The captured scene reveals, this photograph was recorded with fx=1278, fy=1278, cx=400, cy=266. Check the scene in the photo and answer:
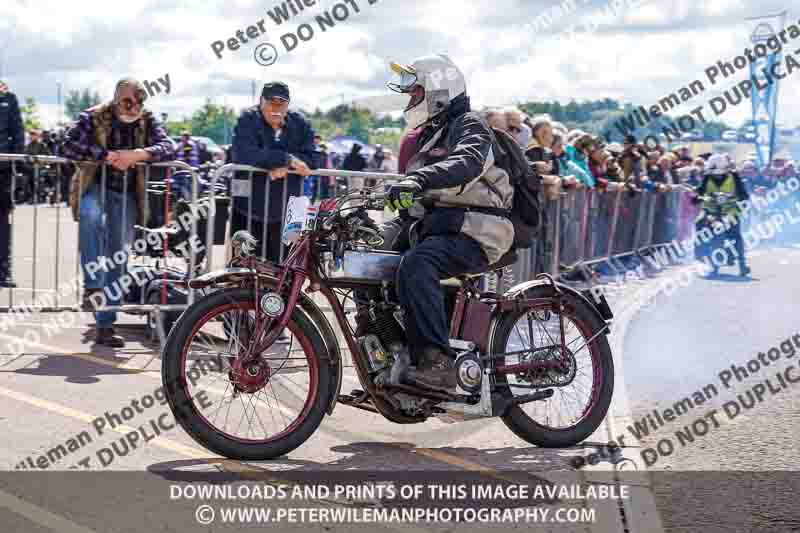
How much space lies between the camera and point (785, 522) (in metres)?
5.08

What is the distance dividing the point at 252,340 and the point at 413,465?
95 cm

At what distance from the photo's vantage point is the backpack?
21.0 ft

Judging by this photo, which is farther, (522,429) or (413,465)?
(522,429)

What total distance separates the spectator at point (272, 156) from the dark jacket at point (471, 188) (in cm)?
315

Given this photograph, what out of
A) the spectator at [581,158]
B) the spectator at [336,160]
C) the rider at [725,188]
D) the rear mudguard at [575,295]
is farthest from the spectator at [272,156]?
the spectator at [336,160]

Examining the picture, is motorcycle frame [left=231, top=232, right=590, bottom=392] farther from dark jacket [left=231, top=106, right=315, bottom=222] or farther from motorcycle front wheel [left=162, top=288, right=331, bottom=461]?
dark jacket [left=231, top=106, right=315, bottom=222]

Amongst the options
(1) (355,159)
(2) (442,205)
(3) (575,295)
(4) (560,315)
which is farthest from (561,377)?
(1) (355,159)

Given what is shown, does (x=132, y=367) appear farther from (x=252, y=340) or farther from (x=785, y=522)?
(x=785, y=522)

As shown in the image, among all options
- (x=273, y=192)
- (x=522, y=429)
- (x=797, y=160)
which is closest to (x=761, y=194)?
(x=797, y=160)

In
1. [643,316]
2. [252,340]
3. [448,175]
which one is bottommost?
[643,316]

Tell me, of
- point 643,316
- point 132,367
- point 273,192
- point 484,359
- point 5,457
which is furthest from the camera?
point 643,316

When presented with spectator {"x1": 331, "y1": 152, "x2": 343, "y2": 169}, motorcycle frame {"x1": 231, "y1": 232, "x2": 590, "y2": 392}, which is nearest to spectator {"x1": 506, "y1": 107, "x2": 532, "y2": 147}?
motorcycle frame {"x1": 231, "y1": 232, "x2": 590, "y2": 392}

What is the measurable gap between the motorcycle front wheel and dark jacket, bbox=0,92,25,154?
21.2ft

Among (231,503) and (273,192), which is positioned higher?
(273,192)
